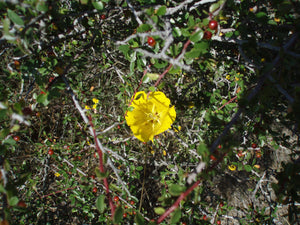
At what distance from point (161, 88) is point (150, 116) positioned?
119 centimetres

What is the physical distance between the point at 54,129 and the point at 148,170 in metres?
1.42

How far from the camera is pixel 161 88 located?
1.28m

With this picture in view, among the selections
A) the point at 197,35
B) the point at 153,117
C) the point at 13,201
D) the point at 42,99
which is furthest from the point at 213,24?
the point at 153,117

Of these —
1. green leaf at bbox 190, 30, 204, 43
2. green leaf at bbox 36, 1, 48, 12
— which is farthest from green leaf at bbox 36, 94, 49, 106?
green leaf at bbox 190, 30, 204, 43

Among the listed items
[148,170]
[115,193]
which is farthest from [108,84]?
[115,193]

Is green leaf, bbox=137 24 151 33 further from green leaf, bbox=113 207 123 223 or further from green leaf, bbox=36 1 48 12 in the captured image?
green leaf, bbox=113 207 123 223

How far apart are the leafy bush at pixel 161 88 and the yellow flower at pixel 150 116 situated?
0.46 ft

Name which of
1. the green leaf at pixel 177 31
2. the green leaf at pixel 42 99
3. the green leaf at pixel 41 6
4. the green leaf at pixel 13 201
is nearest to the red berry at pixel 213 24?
the green leaf at pixel 177 31

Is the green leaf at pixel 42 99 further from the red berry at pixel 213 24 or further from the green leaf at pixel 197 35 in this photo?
the red berry at pixel 213 24

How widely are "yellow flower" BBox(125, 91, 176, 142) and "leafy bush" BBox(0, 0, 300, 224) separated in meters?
0.14

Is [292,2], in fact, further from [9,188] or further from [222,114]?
[9,188]

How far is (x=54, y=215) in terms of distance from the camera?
258cm

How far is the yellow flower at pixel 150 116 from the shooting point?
6.59 ft

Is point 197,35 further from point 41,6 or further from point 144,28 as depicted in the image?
point 41,6
